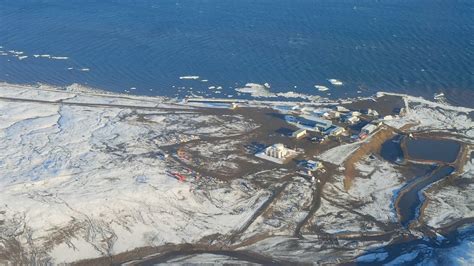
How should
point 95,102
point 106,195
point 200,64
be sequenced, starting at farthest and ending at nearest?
point 200,64, point 95,102, point 106,195

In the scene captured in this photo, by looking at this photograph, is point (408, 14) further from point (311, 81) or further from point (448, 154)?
point (448, 154)

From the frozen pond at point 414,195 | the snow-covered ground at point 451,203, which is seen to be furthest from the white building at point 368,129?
the snow-covered ground at point 451,203

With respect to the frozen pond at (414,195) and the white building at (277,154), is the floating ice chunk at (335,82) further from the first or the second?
the frozen pond at (414,195)

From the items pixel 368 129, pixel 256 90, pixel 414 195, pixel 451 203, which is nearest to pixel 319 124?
pixel 368 129

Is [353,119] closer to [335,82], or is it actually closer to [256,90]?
[335,82]

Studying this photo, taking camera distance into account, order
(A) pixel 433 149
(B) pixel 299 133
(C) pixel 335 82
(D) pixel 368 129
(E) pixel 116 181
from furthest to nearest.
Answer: (C) pixel 335 82 → (D) pixel 368 129 → (B) pixel 299 133 → (A) pixel 433 149 → (E) pixel 116 181

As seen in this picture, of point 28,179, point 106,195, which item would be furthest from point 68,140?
point 106,195
